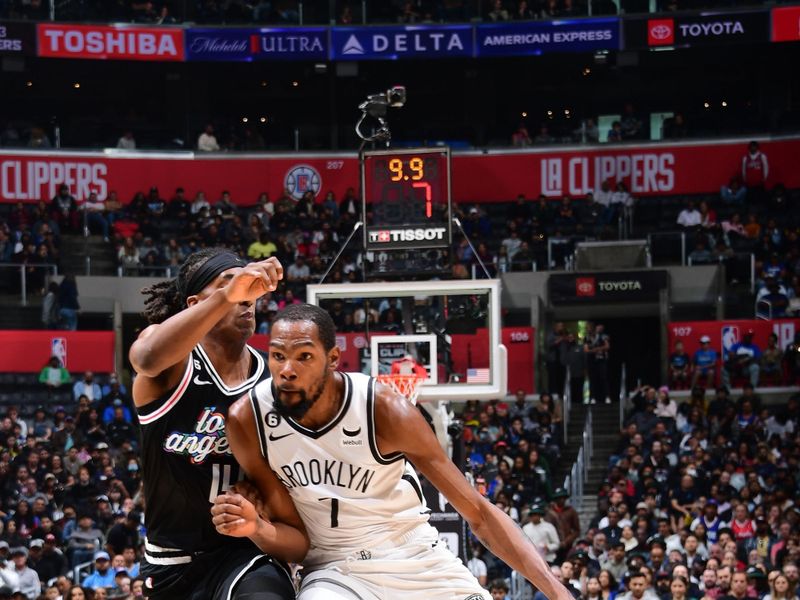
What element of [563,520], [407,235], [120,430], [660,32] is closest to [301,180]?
[660,32]

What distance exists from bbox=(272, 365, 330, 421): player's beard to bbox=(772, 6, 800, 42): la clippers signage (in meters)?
26.3

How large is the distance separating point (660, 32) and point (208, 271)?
85.7 ft

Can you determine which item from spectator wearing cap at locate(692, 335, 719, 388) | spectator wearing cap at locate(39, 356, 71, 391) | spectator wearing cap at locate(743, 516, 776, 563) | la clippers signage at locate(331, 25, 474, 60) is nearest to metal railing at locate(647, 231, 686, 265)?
spectator wearing cap at locate(692, 335, 719, 388)

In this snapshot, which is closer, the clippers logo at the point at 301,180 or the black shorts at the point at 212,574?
the black shorts at the point at 212,574

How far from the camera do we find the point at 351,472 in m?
5.33

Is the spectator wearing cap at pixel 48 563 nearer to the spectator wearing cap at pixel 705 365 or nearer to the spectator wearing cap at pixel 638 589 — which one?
the spectator wearing cap at pixel 638 589

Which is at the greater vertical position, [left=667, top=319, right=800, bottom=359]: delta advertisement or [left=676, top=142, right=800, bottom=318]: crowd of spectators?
[left=676, top=142, right=800, bottom=318]: crowd of spectators

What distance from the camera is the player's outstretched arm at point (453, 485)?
527 centimetres

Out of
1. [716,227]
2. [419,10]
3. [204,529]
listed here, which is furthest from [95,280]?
[204,529]

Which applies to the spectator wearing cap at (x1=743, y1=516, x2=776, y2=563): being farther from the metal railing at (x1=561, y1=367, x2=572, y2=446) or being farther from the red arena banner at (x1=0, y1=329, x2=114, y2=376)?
the red arena banner at (x1=0, y1=329, x2=114, y2=376)

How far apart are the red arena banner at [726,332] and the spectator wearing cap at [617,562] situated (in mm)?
9374

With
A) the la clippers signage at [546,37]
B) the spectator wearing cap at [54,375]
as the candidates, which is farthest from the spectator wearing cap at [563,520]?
the la clippers signage at [546,37]

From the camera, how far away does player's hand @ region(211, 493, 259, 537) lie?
16.5 feet

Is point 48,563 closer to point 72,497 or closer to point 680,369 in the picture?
point 72,497
